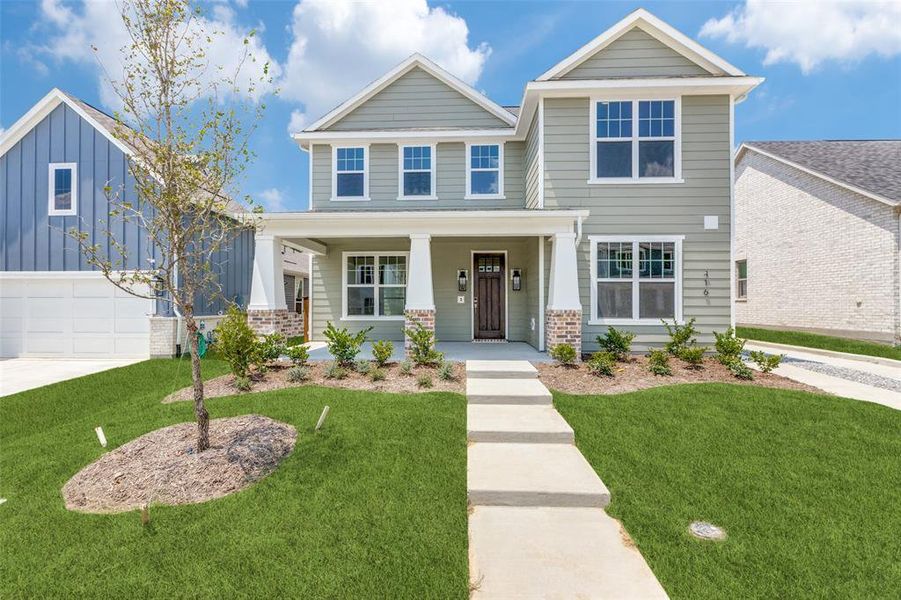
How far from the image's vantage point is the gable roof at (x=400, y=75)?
11.1 meters

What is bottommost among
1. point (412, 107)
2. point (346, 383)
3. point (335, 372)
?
point (346, 383)

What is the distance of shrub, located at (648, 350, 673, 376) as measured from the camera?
679 cm

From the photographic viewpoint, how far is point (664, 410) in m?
5.17

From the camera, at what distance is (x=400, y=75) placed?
11.3m

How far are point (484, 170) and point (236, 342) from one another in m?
7.72

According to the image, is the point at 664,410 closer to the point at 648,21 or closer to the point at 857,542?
the point at 857,542

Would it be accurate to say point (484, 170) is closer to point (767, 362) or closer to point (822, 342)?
point (767, 362)

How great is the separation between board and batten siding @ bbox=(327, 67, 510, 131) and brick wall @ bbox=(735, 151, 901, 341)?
11.1 meters

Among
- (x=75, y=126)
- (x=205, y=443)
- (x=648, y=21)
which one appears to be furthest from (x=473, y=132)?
(x=75, y=126)

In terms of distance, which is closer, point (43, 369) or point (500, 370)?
point (500, 370)

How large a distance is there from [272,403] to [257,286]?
3776 millimetres

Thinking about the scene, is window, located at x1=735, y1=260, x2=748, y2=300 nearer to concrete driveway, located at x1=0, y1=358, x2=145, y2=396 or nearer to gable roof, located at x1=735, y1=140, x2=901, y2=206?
gable roof, located at x1=735, y1=140, x2=901, y2=206

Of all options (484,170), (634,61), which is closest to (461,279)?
(484,170)

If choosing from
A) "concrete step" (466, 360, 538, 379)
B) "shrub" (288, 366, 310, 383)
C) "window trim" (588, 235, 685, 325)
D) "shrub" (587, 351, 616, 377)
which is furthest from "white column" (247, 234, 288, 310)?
"window trim" (588, 235, 685, 325)
